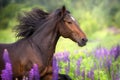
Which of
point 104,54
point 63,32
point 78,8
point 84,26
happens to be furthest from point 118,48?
point 78,8

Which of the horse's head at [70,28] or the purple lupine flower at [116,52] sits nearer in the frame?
the horse's head at [70,28]

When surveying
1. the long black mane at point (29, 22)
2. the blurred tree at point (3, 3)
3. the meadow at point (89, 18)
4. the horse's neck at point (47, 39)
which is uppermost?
the blurred tree at point (3, 3)

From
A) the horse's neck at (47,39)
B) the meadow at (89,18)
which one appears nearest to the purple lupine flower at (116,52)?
the meadow at (89,18)

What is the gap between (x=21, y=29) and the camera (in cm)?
640

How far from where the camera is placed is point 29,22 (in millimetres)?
6395

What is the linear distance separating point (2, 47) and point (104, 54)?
338 centimetres

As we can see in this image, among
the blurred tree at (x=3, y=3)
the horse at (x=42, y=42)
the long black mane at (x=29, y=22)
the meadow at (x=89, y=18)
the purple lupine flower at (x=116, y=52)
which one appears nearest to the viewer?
the horse at (x=42, y=42)

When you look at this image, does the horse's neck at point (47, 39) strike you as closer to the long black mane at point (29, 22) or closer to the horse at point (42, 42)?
the horse at point (42, 42)

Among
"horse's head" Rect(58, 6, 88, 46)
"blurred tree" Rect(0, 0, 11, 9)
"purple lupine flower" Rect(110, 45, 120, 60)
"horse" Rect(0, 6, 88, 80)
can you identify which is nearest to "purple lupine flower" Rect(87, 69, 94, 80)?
"horse" Rect(0, 6, 88, 80)

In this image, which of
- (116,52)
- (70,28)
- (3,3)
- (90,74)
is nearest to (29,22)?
(70,28)

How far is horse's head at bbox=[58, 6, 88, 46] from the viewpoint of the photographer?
19.6 feet

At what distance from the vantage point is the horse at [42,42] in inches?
228

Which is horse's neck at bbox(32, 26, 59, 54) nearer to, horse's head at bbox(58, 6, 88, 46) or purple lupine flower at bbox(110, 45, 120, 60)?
horse's head at bbox(58, 6, 88, 46)

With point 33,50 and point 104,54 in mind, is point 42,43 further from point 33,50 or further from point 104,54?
point 104,54
